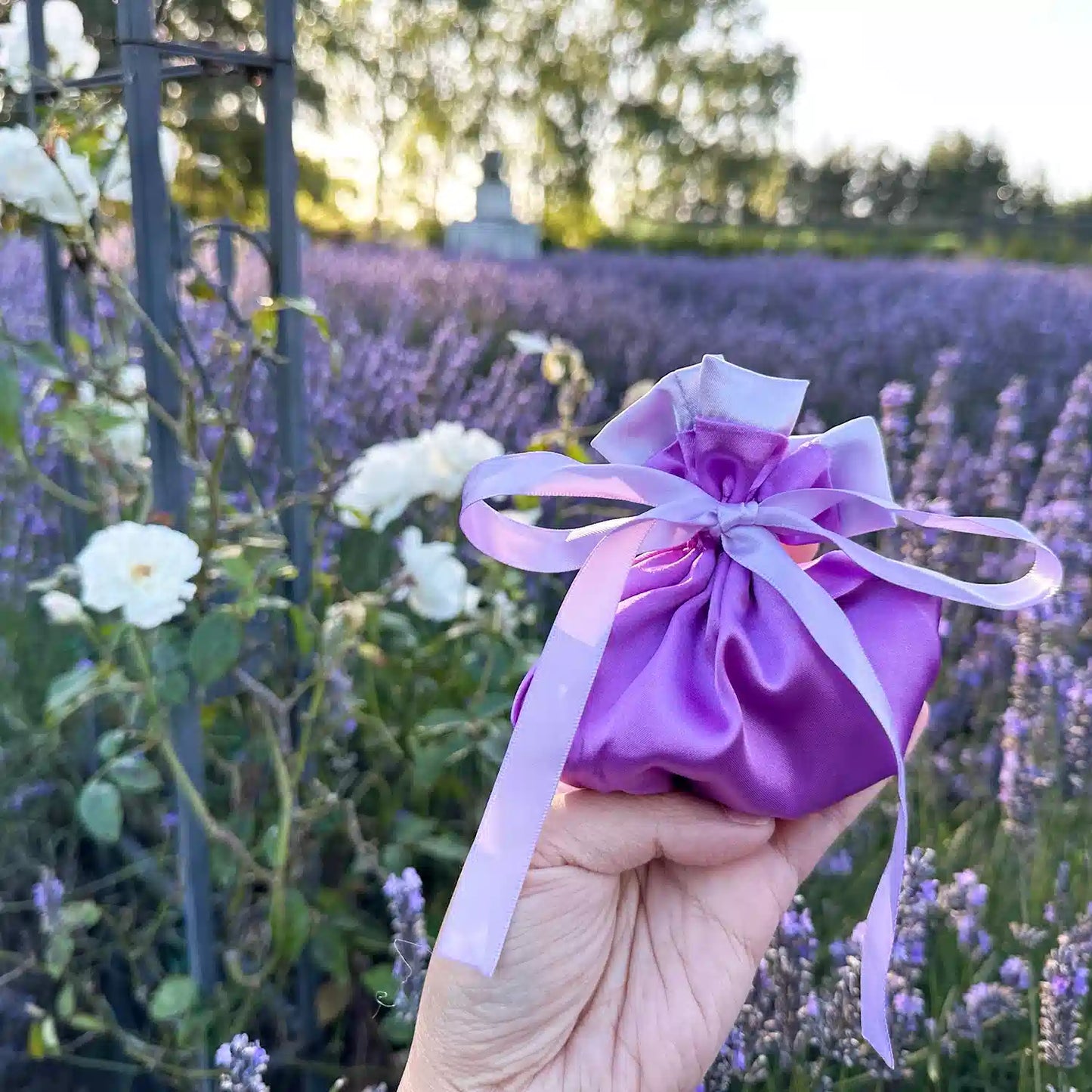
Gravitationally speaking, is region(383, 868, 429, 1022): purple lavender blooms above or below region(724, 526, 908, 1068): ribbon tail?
below

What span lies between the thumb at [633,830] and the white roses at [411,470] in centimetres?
72

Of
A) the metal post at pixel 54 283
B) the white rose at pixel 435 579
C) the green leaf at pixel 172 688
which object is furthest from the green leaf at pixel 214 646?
the metal post at pixel 54 283

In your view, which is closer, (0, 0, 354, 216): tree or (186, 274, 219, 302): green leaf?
(186, 274, 219, 302): green leaf

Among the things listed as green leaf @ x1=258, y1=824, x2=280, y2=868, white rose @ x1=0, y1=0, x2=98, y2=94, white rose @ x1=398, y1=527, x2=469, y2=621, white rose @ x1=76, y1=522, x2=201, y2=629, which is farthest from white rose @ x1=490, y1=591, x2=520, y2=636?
white rose @ x1=0, y1=0, x2=98, y2=94

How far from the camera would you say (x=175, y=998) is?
4.16 ft

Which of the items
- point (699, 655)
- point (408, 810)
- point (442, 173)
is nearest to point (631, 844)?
point (699, 655)

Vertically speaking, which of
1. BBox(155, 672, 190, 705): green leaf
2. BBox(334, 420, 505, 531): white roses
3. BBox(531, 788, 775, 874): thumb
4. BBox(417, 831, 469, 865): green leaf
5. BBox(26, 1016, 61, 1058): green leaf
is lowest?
BBox(26, 1016, 61, 1058): green leaf

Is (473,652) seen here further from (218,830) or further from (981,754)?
(981,754)

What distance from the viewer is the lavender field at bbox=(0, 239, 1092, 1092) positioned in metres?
1.02

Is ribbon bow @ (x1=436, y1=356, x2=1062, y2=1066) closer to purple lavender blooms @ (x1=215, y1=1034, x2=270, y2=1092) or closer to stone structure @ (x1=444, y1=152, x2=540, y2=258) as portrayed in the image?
purple lavender blooms @ (x1=215, y1=1034, x2=270, y2=1092)

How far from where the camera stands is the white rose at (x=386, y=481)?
4.54ft

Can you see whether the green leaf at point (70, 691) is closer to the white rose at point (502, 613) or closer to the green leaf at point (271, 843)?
the green leaf at point (271, 843)

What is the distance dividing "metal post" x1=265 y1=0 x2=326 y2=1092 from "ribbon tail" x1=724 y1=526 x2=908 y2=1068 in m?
0.72

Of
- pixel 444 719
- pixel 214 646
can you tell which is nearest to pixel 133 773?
pixel 214 646
